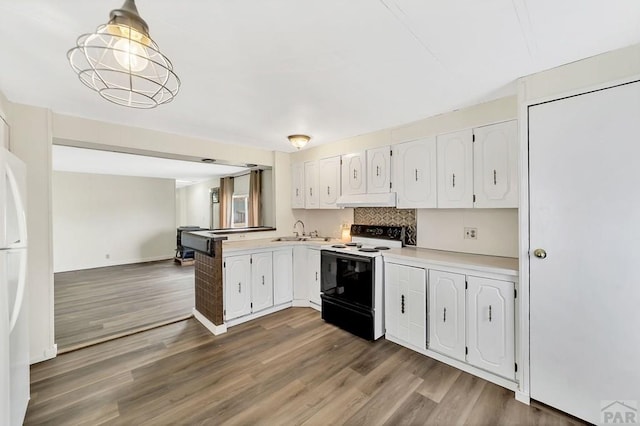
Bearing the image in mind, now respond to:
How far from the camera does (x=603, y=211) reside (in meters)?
1.65

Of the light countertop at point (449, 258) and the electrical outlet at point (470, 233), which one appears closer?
the light countertop at point (449, 258)

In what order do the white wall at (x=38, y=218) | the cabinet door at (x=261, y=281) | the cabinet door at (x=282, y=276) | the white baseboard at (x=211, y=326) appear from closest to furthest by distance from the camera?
1. the white wall at (x=38, y=218)
2. the white baseboard at (x=211, y=326)
3. the cabinet door at (x=261, y=281)
4. the cabinet door at (x=282, y=276)

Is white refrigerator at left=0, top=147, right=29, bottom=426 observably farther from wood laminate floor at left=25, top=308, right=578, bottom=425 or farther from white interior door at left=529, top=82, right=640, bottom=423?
white interior door at left=529, top=82, right=640, bottom=423

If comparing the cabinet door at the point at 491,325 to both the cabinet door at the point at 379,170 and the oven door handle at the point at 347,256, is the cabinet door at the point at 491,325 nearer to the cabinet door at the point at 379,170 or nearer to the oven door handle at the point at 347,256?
the oven door handle at the point at 347,256

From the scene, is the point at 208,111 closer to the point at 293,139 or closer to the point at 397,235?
the point at 293,139

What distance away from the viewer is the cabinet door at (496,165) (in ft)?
7.41

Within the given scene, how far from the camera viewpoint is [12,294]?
4.95 ft

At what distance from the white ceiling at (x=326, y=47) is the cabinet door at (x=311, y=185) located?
1.51 metres

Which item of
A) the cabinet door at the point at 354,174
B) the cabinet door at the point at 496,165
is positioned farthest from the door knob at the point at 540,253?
the cabinet door at the point at 354,174

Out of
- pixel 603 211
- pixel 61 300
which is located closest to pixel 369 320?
pixel 603 211

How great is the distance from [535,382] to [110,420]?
294 cm

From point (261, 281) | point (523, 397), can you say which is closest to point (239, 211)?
point (261, 281)

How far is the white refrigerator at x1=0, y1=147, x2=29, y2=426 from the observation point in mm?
1308

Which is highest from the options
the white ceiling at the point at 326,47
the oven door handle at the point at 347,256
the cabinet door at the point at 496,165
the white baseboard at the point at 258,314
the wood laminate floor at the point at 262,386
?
the white ceiling at the point at 326,47
